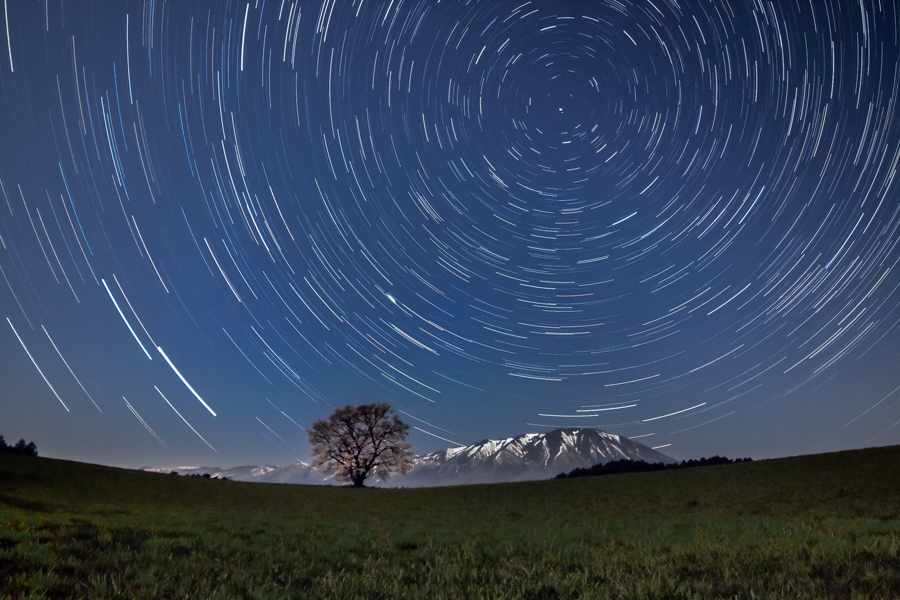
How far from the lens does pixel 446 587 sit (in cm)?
604

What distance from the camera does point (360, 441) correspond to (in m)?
80.4

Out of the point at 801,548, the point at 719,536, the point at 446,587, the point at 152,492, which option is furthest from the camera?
the point at 152,492

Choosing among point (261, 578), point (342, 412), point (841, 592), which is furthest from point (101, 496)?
point (841, 592)

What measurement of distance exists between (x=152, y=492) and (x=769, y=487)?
62.8m

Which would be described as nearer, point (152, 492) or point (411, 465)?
point (152, 492)

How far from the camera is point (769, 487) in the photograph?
4128 cm

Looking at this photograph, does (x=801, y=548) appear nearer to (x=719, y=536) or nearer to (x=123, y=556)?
(x=719, y=536)

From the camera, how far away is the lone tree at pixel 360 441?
79875 millimetres

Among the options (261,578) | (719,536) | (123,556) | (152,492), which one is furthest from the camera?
(152,492)

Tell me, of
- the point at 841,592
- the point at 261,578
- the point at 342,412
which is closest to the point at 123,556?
the point at 261,578

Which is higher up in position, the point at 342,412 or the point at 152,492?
the point at 342,412

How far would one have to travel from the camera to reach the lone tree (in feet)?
262

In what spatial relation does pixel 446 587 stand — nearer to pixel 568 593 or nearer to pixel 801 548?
pixel 568 593

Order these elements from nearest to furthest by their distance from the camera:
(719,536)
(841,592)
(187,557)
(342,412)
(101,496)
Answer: (841,592) → (187,557) → (719,536) → (101,496) → (342,412)
